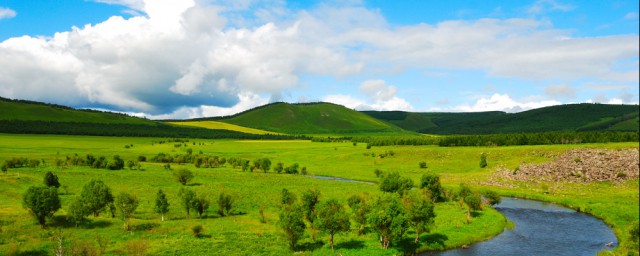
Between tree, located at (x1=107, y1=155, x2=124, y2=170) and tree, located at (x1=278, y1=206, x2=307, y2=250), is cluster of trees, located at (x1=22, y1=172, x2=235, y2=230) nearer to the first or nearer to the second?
tree, located at (x1=278, y1=206, x2=307, y2=250)

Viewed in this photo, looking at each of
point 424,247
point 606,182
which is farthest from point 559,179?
point 424,247

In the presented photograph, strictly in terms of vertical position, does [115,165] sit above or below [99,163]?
below

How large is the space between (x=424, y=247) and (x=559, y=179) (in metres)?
81.5

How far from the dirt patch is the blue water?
3241 cm

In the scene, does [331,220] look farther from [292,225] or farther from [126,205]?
[126,205]

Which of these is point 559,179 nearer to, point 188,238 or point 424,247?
point 424,247

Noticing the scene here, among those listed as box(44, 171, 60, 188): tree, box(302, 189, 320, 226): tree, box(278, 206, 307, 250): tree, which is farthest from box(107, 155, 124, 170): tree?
box(278, 206, 307, 250): tree

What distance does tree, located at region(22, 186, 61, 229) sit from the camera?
67438mm

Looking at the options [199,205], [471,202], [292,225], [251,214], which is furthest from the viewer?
[251,214]

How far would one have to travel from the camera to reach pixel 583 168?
411 ft

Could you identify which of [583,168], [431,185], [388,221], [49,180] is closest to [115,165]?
[49,180]

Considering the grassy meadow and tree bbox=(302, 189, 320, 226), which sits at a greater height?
tree bbox=(302, 189, 320, 226)

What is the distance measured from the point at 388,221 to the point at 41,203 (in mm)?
58616

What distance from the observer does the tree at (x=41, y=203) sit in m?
67.4
